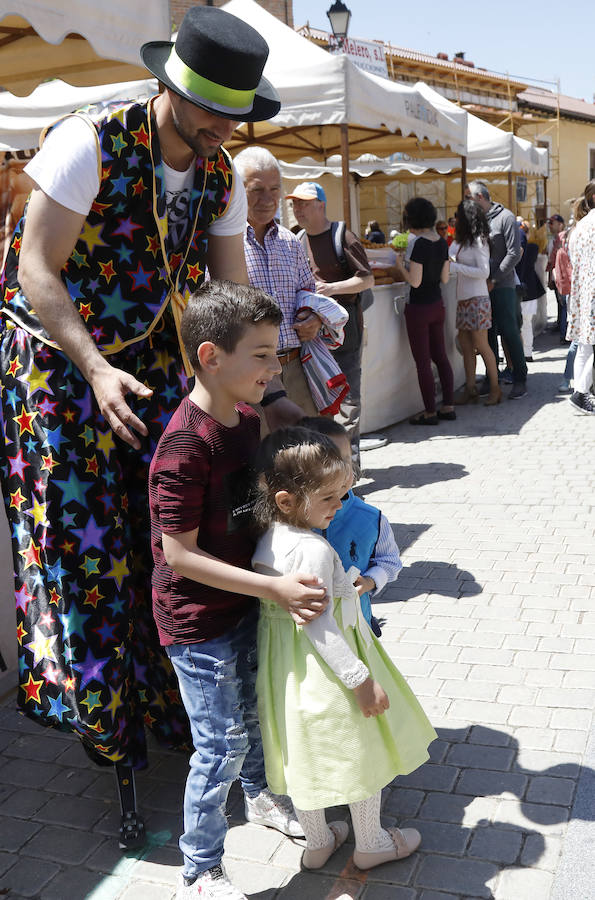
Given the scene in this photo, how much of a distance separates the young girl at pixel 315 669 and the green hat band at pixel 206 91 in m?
0.80

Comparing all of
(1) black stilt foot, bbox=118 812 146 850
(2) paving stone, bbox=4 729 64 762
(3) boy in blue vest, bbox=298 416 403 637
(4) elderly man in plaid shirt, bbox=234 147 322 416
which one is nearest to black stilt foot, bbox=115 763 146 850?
(1) black stilt foot, bbox=118 812 146 850

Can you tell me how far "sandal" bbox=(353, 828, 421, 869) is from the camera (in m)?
2.33

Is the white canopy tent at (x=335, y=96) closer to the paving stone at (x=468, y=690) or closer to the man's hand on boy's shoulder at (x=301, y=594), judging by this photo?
the paving stone at (x=468, y=690)

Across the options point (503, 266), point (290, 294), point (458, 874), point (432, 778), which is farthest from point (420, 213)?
point (458, 874)

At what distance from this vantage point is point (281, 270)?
4.21 meters

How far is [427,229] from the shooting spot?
25.3 ft

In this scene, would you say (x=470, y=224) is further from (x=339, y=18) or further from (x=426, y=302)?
(x=339, y=18)

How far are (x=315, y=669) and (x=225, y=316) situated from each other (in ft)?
2.75

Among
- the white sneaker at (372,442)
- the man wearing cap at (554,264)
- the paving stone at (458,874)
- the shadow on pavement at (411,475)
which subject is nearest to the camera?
the paving stone at (458,874)

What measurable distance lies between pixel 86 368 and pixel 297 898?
1413mm

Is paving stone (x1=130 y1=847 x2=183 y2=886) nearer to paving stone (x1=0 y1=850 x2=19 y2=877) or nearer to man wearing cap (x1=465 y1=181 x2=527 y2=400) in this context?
paving stone (x1=0 y1=850 x2=19 y2=877)

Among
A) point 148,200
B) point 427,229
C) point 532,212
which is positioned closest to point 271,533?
point 148,200

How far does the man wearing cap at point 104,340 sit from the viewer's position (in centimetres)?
221

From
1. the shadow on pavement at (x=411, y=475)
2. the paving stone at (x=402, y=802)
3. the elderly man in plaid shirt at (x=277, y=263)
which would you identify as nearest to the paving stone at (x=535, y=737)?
the paving stone at (x=402, y=802)
